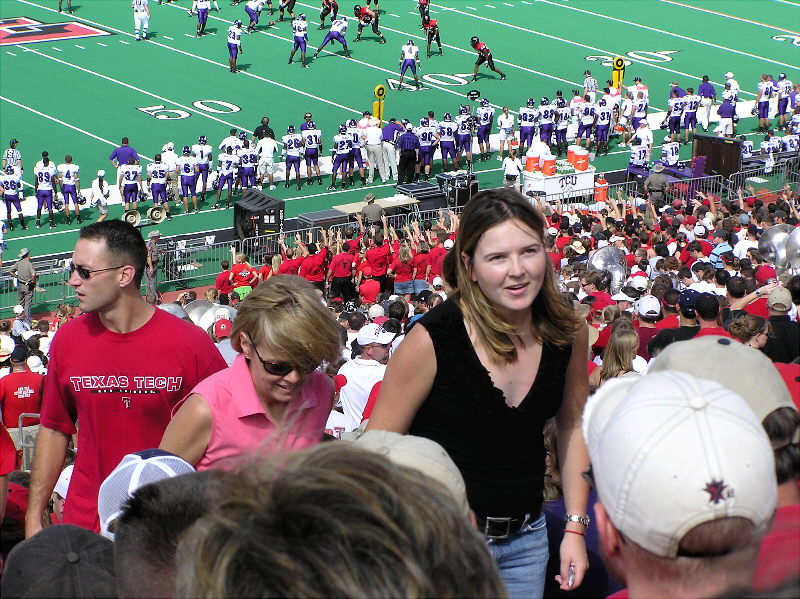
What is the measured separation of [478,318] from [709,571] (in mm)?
1374

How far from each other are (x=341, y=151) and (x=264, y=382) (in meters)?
20.4

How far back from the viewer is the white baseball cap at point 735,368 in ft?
8.48

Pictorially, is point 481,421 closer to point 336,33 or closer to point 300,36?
point 300,36

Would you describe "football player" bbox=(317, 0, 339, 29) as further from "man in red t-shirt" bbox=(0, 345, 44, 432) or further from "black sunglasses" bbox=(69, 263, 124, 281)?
"black sunglasses" bbox=(69, 263, 124, 281)

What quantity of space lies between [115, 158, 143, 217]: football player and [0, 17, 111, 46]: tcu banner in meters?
12.2

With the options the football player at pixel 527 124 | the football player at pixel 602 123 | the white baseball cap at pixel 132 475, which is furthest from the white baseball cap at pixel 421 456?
the football player at pixel 602 123

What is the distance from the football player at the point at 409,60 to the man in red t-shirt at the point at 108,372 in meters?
25.6

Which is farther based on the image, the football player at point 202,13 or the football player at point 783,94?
the football player at point 202,13

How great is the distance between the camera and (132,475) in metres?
2.83

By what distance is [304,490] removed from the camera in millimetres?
1490

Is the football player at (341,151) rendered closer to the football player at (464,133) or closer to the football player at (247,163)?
the football player at (247,163)

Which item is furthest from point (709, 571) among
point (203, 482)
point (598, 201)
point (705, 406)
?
point (598, 201)

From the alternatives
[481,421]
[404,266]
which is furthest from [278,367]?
[404,266]

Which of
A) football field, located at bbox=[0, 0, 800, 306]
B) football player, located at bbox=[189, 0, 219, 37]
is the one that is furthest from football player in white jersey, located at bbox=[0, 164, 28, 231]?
football player, located at bbox=[189, 0, 219, 37]
